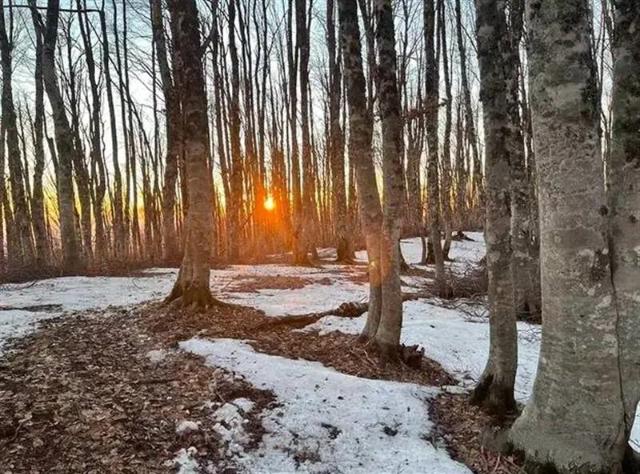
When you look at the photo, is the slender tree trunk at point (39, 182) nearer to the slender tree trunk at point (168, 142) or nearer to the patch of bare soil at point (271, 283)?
the slender tree trunk at point (168, 142)

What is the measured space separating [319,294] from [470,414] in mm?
5023

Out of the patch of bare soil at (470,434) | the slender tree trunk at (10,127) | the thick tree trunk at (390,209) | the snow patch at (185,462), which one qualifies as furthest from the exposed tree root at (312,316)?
the slender tree trunk at (10,127)

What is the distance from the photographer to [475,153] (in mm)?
18031

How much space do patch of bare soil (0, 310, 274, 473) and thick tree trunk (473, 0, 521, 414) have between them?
6.03 ft

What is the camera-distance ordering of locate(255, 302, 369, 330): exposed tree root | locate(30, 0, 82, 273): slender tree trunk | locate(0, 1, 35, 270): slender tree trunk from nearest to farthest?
1. locate(255, 302, 369, 330): exposed tree root
2. locate(30, 0, 82, 273): slender tree trunk
3. locate(0, 1, 35, 270): slender tree trunk

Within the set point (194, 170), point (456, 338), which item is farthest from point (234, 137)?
point (456, 338)

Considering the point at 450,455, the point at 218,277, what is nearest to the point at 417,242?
the point at 218,277

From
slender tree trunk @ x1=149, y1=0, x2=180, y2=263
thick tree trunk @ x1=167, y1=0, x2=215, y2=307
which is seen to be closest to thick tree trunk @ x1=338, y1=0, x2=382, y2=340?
thick tree trunk @ x1=167, y1=0, x2=215, y2=307

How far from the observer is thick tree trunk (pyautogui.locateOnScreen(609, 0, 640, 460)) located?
2723mm

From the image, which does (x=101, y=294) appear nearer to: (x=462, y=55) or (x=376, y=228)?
(x=376, y=228)

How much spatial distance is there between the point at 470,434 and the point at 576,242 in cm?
168

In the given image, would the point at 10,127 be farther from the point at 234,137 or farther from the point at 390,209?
the point at 390,209

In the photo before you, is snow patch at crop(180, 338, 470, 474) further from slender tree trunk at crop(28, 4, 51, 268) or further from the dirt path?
slender tree trunk at crop(28, 4, 51, 268)

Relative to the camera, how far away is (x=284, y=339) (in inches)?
222
